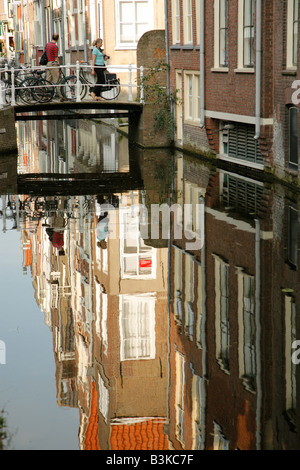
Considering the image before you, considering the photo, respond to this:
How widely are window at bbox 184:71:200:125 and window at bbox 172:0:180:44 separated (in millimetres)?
1363

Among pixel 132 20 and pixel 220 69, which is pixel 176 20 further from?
pixel 132 20

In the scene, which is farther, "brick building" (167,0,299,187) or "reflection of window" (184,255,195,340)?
"brick building" (167,0,299,187)

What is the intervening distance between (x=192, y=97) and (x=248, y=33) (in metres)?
5.04

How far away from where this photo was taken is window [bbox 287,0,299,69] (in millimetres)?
16312

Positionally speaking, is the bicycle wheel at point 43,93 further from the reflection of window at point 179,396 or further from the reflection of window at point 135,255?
the reflection of window at point 179,396

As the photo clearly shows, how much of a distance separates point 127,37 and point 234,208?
68.6 ft

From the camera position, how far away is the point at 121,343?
771cm

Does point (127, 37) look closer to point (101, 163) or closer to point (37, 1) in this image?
point (101, 163)

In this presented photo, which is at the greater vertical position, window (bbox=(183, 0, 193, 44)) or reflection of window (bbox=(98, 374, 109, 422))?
window (bbox=(183, 0, 193, 44))

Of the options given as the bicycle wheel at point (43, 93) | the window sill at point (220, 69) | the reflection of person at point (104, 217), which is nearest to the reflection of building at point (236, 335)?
the reflection of person at point (104, 217)

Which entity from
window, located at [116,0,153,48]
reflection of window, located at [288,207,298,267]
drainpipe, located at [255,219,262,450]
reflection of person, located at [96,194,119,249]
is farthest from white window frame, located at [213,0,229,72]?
window, located at [116,0,153,48]

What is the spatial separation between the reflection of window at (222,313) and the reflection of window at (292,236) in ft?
2.80

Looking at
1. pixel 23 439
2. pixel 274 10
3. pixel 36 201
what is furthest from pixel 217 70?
pixel 23 439

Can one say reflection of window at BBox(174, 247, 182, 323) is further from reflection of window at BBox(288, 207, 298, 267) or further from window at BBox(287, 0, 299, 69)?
window at BBox(287, 0, 299, 69)
